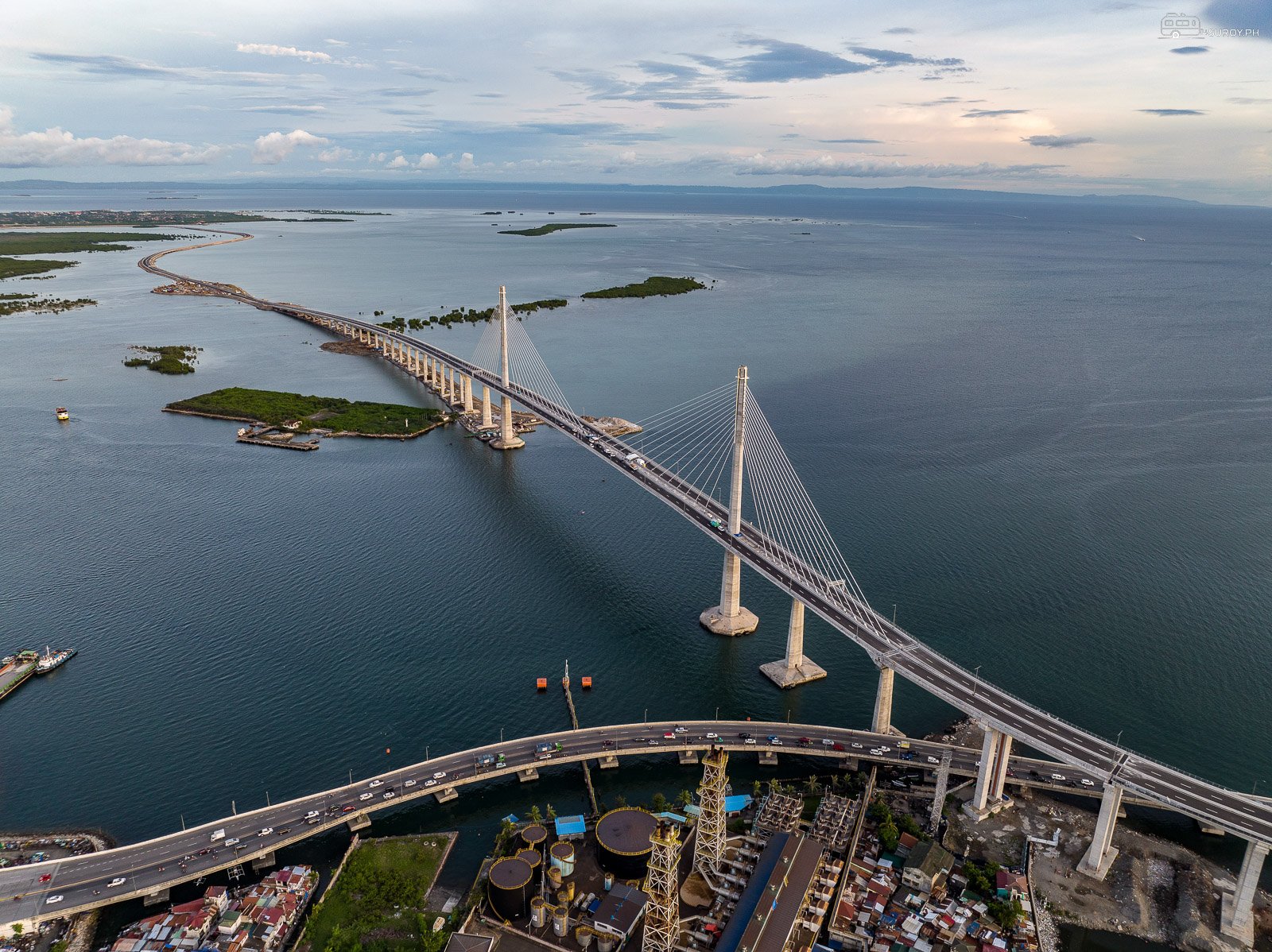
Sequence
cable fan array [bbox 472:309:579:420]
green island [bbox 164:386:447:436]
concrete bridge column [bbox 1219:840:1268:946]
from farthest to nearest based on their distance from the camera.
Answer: cable fan array [bbox 472:309:579:420] < green island [bbox 164:386:447:436] < concrete bridge column [bbox 1219:840:1268:946]

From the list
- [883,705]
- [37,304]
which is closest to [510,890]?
[883,705]

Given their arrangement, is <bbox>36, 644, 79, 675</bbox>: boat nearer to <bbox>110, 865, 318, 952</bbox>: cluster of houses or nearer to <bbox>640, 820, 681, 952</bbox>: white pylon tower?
<bbox>110, 865, 318, 952</bbox>: cluster of houses

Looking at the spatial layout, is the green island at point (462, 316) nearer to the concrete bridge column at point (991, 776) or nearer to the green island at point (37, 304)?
the green island at point (37, 304)

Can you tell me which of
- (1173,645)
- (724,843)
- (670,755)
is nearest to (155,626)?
(670,755)

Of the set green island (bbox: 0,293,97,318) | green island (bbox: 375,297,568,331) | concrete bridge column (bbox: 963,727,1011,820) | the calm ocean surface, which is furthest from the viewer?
→ green island (bbox: 0,293,97,318)

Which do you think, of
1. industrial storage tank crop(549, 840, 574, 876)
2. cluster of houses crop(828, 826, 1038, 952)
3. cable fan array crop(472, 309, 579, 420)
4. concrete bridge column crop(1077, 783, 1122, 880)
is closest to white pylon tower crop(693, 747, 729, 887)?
cluster of houses crop(828, 826, 1038, 952)

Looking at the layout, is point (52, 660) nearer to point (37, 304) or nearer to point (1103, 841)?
point (1103, 841)

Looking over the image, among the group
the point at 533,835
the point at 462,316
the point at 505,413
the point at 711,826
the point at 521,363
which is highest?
the point at 462,316
